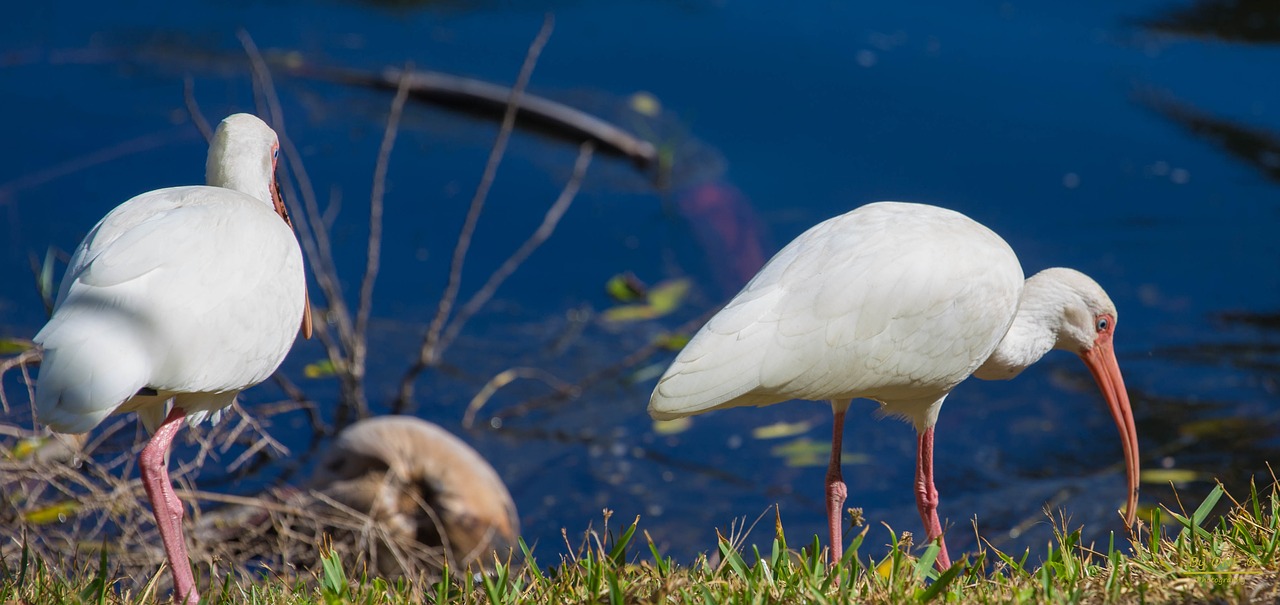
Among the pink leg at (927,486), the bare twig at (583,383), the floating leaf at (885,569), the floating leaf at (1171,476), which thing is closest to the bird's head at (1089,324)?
the pink leg at (927,486)

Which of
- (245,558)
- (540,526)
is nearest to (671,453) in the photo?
(540,526)

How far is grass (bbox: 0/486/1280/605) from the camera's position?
3.01 metres

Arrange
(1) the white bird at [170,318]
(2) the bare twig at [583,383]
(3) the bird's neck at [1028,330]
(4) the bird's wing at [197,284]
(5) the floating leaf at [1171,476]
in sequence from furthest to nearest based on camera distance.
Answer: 1. (2) the bare twig at [583,383]
2. (5) the floating leaf at [1171,476]
3. (3) the bird's neck at [1028,330]
4. (4) the bird's wing at [197,284]
5. (1) the white bird at [170,318]

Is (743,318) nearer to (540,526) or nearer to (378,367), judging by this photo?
(540,526)

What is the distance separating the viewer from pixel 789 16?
9523 millimetres

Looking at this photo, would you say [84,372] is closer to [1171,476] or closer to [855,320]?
[855,320]

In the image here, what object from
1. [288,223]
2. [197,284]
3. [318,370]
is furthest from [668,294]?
[197,284]

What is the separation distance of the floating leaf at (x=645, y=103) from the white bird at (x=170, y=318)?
5.40 metres

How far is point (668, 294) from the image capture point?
7.70 m

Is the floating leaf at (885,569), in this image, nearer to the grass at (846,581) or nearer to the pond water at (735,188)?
the grass at (846,581)

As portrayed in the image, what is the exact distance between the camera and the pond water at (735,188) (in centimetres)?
645

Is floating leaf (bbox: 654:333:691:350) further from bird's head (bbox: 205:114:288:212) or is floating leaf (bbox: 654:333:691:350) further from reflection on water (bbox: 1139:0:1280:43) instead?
reflection on water (bbox: 1139:0:1280:43)

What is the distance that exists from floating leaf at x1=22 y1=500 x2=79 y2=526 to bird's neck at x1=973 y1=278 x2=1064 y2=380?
3.36 meters

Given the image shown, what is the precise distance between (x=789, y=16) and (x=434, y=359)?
407 centimetres
